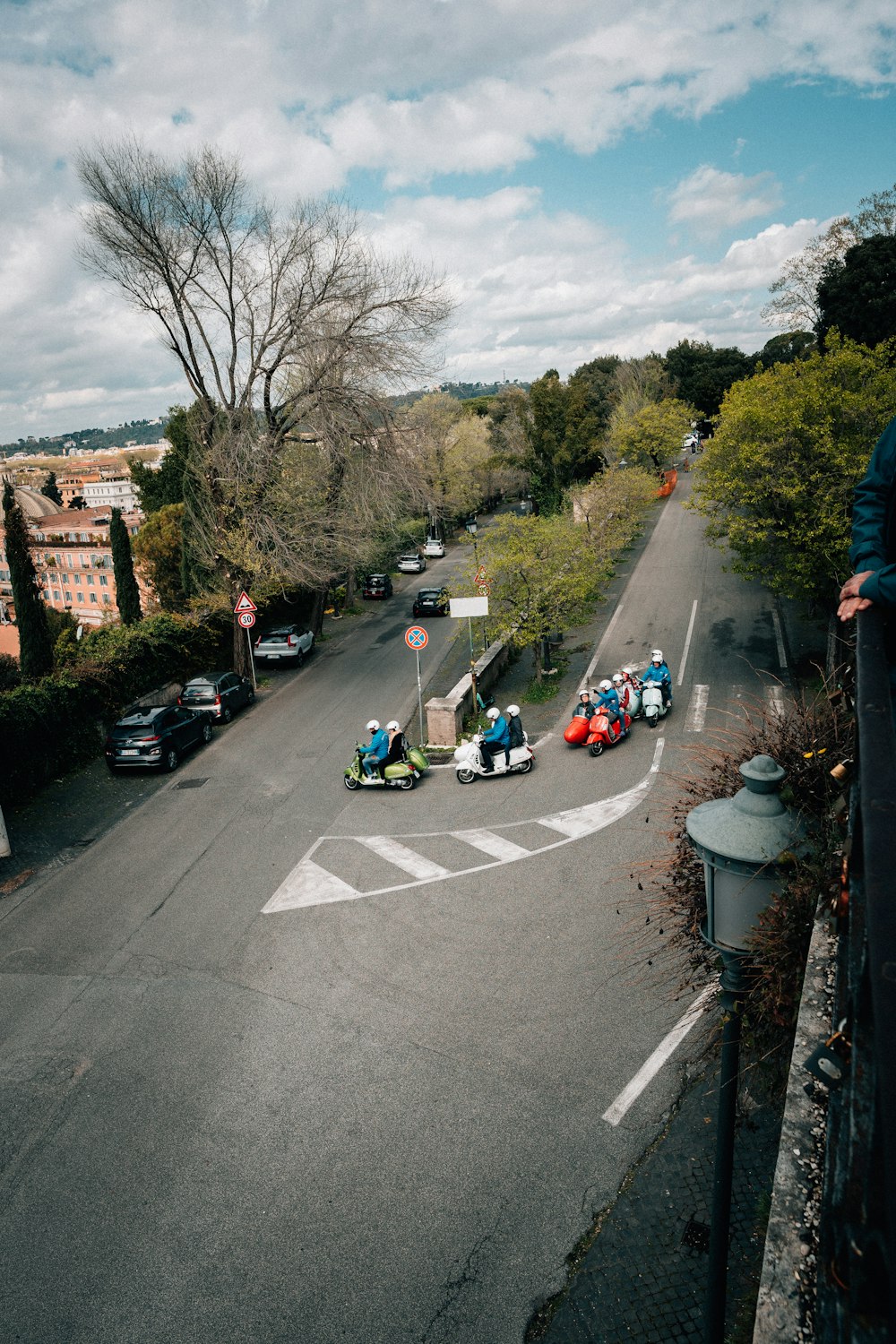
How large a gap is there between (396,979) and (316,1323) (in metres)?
4.31

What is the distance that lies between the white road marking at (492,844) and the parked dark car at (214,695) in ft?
30.7

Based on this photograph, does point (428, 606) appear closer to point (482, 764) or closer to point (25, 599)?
point (25, 599)

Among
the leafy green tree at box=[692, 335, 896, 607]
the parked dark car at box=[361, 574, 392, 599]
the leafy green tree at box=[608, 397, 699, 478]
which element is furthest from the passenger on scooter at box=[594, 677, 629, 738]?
the leafy green tree at box=[608, 397, 699, 478]

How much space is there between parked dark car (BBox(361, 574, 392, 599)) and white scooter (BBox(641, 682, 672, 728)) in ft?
72.2

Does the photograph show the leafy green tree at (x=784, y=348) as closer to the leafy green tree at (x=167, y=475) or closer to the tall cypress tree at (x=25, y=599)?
the leafy green tree at (x=167, y=475)

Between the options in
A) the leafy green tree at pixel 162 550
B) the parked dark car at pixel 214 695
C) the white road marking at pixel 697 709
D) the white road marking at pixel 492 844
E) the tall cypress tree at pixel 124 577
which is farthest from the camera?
the leafy green tree at pixel 162 550

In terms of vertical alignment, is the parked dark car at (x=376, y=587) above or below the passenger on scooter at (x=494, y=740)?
above

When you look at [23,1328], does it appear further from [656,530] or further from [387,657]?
[656,530]

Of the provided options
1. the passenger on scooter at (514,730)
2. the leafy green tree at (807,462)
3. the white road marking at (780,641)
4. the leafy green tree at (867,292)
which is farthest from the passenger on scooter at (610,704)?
→ the leafy green tree at (867,292)

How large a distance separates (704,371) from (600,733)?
6784 centimetres

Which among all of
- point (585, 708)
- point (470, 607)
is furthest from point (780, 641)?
point (470, 607)

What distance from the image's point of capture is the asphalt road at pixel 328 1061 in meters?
6.18

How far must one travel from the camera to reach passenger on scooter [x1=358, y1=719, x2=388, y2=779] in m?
16.3

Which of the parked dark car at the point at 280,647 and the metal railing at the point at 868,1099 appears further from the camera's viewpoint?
the parked dark car at the point at 280,647
